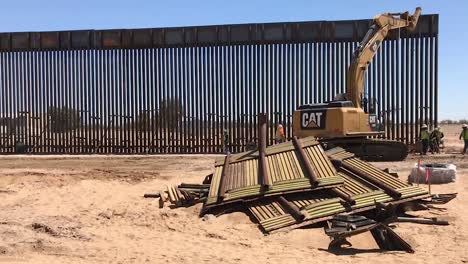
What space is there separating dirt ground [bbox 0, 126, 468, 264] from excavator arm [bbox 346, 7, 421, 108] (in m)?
6.68

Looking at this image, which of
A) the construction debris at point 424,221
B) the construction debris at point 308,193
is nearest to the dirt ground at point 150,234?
the construction debris at point 424,221

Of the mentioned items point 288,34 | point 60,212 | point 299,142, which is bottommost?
point 60,212

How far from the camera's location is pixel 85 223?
1052cm

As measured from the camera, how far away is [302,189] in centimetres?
1095

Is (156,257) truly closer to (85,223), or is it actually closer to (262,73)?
(85,223)

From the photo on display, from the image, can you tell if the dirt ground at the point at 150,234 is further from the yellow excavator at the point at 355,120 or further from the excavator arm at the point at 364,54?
the excavator arm at the point at 364,54

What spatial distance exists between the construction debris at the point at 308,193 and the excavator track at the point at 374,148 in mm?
6548

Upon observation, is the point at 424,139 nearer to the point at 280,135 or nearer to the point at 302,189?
the point at 280,135

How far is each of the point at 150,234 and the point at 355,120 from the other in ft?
37.3

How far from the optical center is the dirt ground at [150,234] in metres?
7.97

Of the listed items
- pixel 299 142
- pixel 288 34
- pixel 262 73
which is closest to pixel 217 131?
pixel 262 73

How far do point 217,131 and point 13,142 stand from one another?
1129 centimetres

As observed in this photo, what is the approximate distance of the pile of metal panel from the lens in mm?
10297

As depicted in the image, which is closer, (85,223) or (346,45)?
(85,223)
